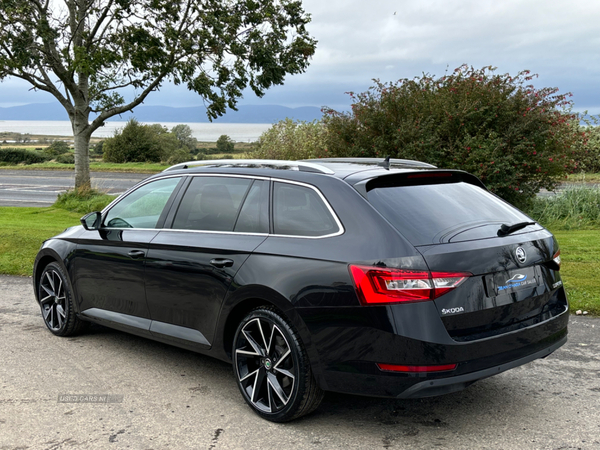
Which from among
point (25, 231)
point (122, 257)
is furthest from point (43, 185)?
point (122, 257)

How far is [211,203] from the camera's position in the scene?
15.7 ft

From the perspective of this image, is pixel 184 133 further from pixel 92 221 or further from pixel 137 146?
pixel 92 221

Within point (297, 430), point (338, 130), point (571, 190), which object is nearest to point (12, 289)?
point (297, 430)

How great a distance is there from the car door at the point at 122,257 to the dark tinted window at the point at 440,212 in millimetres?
1902

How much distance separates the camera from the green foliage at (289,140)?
74.2ft

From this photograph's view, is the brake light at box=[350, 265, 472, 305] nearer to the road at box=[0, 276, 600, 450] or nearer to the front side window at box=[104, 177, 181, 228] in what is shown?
the road at box=[0, 276, 600, 450]

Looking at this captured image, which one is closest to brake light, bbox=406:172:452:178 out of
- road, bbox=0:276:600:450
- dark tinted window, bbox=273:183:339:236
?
dark tinted window, bbox=273:183:339:236

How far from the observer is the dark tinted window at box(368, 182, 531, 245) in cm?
A: 371

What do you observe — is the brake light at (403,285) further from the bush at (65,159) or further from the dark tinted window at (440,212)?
the bush at (65,159)

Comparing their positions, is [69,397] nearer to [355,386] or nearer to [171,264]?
[171,264]

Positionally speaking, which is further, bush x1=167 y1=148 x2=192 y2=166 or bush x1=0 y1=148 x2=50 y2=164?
bush x1=0 y1=148 x2=50 y2=164

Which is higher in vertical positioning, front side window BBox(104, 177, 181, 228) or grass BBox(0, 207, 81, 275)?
front side window BBox(104, 177, 181, 228)

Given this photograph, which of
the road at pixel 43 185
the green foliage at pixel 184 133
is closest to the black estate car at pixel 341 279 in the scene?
the road at pixel 43 185

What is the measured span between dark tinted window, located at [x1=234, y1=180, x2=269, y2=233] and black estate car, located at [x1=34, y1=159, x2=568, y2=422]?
0.01 meters
